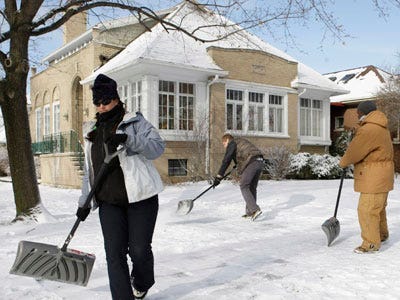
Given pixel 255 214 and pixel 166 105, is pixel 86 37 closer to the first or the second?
pixel 166 105

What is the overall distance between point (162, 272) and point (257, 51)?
48.8ft

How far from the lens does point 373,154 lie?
5383mm

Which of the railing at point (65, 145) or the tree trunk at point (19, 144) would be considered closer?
the tree trunk at point (19, 144)

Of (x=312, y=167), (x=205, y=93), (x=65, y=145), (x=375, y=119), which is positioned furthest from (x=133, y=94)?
(x=375, y=119)

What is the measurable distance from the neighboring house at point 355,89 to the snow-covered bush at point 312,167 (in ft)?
24.9

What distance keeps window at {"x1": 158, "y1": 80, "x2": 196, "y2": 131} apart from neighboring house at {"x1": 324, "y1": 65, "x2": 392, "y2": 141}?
11.5 metres

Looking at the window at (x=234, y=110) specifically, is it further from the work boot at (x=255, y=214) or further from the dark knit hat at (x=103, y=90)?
the dark knit hat at (x=103, y=90)

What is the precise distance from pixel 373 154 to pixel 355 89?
77.6 ft

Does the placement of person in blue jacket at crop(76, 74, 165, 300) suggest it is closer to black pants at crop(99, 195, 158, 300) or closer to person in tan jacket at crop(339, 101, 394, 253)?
black pants at crop(99, 195, 158, 300)

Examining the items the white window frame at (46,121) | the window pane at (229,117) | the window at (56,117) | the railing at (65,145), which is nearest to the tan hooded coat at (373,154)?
the window pane at (229,117)

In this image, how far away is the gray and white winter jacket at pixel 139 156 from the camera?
329 centimetres

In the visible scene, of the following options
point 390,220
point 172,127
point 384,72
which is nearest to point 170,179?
point 172,127

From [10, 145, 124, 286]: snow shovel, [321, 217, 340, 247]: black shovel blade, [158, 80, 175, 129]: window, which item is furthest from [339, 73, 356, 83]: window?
[10, 145, 124, 286]: snow shovel

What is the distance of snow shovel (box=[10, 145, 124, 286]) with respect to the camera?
343 cm
